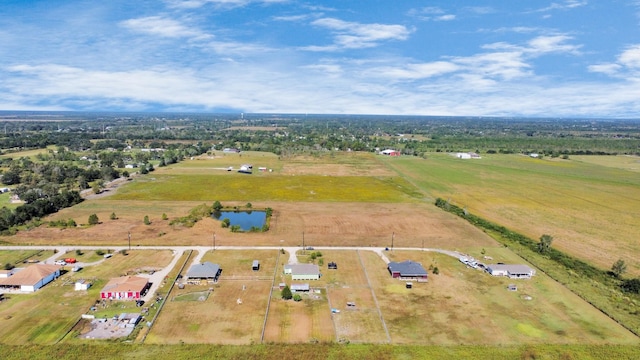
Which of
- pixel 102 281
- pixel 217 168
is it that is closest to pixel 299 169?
pixel 217 168

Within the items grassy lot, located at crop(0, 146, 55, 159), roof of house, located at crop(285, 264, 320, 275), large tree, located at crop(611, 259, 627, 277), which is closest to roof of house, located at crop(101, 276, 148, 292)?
roof of house, located at crop(285, 264, 320, 275)

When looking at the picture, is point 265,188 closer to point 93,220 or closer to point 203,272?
point 93,220

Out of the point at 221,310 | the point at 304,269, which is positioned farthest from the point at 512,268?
the point at 221,310

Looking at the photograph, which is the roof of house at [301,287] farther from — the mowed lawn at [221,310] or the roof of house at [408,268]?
the roof of house at [408,268]

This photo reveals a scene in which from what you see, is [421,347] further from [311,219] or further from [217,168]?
[217,168]

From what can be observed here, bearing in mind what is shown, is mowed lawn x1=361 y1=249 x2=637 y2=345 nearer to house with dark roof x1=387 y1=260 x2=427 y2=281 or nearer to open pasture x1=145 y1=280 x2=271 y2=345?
house with dark roof x1=387 y1=260 x2=427 y2=281
